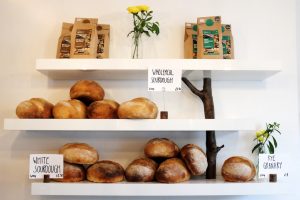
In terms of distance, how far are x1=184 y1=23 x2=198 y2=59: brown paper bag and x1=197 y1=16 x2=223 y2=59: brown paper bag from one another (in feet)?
0.19

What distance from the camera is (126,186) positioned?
153 cm

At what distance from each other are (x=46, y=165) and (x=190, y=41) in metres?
0.95

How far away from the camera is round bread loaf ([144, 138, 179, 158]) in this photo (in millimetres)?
1601

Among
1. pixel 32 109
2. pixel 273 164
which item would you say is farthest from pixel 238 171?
pixel 32 109

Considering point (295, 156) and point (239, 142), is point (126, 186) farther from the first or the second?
point (295, 156)

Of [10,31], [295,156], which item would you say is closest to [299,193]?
[295,156]

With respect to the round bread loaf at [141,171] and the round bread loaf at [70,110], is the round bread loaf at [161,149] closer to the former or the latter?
the round bread loaf at [141,171]

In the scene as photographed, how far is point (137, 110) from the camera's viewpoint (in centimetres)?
152

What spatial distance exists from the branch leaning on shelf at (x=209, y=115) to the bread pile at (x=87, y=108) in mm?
274

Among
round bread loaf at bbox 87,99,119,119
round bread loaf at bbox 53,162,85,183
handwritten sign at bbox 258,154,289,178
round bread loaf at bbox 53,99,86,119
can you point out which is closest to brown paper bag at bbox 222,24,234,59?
handwritten sign at bbox 258,154,289,178

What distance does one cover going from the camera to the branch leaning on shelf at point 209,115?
170 centimetres

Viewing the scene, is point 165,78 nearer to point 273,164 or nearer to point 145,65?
point 145,65

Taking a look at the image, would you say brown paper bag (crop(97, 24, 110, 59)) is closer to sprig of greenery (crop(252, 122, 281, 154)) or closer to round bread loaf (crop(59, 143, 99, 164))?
round bread loaf (crop(59, 143, 99, 164))

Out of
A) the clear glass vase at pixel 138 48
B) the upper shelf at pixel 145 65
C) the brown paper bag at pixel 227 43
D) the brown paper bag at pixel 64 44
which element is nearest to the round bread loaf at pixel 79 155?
the upper shelf at pixel 145 65
